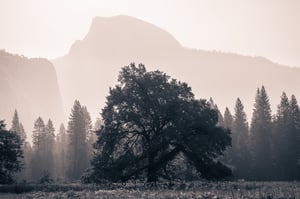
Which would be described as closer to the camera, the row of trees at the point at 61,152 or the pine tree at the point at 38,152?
the row of trees at the point at 61,152

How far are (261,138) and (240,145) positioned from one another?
4.00 metres

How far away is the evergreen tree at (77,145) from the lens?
278ft

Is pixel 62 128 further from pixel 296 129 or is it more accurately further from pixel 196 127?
pixel 196 127

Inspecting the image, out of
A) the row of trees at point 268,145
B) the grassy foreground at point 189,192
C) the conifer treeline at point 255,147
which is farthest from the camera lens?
the conifer treeline at point 255,147

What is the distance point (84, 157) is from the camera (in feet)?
284

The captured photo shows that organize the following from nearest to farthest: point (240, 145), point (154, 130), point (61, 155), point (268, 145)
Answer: point (154, 130), point (268, 145), point (240, 145), point (61, 155)

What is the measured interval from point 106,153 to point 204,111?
324 inches

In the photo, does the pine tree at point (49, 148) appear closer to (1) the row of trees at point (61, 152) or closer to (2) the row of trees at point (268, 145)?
(1) the row of trees at point (61, 152)

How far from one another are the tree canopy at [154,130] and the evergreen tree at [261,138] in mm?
46015

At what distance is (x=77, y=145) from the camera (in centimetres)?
8781

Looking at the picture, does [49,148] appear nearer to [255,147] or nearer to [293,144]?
[255,147]

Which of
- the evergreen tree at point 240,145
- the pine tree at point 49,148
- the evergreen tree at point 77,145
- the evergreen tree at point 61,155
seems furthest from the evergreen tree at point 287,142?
the pine tree at point 49,148

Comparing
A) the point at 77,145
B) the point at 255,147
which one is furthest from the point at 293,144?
the point at 77,145

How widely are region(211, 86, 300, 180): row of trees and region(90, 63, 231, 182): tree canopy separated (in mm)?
41907
